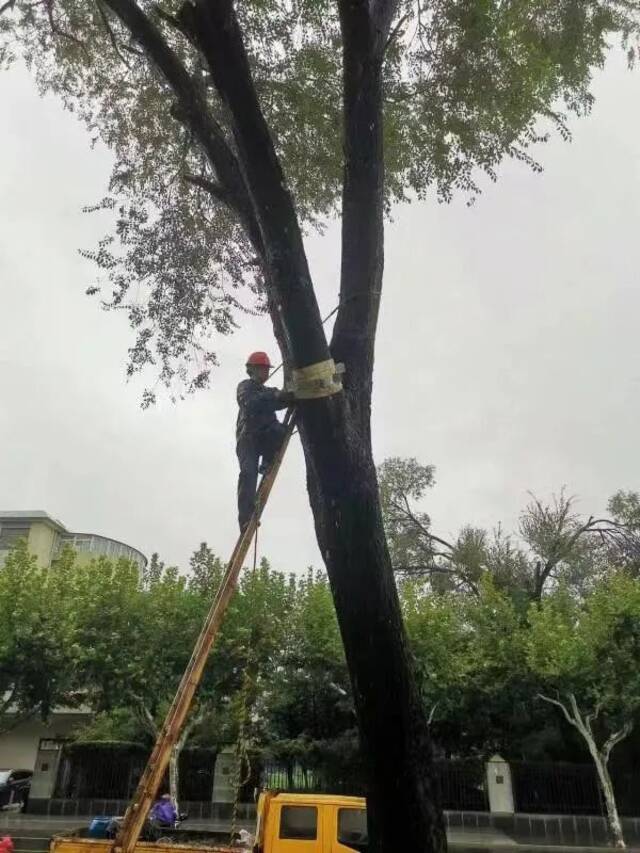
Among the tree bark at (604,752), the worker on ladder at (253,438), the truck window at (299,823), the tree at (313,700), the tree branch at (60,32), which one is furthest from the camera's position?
the tree at (313,700)

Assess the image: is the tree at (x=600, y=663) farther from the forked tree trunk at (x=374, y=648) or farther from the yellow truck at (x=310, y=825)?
the forked tree trunk at (x=374, y=648)

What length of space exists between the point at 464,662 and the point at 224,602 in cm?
1594

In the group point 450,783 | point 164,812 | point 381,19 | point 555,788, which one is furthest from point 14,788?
point 381,19

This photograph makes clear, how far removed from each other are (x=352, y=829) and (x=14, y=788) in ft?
58.0

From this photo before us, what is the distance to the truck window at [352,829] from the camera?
7941 mm

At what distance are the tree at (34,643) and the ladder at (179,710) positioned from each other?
562 inches

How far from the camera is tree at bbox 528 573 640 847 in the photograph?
54.0 ft

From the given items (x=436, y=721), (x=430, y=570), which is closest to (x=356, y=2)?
(x=436, y=721)

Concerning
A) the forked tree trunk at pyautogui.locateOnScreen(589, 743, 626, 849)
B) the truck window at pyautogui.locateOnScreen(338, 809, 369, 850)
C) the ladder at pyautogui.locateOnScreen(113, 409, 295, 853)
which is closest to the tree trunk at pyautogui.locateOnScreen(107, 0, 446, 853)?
the ladder at pyautogui.locateOnScreen(113, 409, 295, 853)

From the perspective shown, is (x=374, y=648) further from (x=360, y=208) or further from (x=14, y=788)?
(x=14, y=788)

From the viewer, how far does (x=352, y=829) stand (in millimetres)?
8070

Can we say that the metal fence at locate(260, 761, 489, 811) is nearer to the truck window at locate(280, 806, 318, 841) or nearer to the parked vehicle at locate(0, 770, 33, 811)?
the parked vehicle at locate(0, 770, 33, 811)

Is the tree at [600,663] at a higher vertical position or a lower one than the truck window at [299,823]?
higher

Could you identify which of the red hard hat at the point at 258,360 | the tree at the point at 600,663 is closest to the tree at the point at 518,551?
the tree at the point at 600,663
